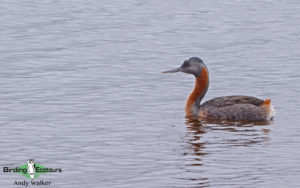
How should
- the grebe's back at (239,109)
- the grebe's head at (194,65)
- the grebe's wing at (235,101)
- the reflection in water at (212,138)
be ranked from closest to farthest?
the reflection in water at (212,138) < the grebe's back at (239,109) < the grebe's wing at (235,101) < the grebe's head at (194,65)

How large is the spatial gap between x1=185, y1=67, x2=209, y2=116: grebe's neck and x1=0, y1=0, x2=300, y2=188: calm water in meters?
0.29

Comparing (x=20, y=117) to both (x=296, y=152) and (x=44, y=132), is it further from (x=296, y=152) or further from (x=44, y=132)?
(x=296, y=152)

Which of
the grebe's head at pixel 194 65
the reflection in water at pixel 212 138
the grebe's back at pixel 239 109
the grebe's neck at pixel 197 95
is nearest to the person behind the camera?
the reflection in water at pixel 212 138

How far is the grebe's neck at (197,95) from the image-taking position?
18.6 m

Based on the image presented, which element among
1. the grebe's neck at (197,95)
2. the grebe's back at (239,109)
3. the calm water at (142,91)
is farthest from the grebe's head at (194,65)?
the grebe's back at (239,109)

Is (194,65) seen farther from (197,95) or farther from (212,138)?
(212,138)

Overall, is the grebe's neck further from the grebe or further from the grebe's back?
the grebe's back

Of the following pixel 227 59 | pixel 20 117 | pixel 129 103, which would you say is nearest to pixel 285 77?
pixel 227 59

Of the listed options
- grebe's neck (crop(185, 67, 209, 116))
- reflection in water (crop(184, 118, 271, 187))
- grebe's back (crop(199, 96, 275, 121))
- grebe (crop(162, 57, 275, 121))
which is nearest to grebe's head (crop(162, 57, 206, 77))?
grebe's neck (crop(185, 67, 209, 116))

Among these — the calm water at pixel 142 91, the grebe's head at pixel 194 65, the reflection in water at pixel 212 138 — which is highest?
the grebe's head at pixel 194 65

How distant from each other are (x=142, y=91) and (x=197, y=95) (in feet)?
6.84

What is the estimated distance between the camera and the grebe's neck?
61.0 feet

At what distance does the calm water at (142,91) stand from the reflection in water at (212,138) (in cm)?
2

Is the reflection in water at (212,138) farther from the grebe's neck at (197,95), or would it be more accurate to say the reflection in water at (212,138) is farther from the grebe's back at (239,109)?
the grebe's neck at (197,95)
